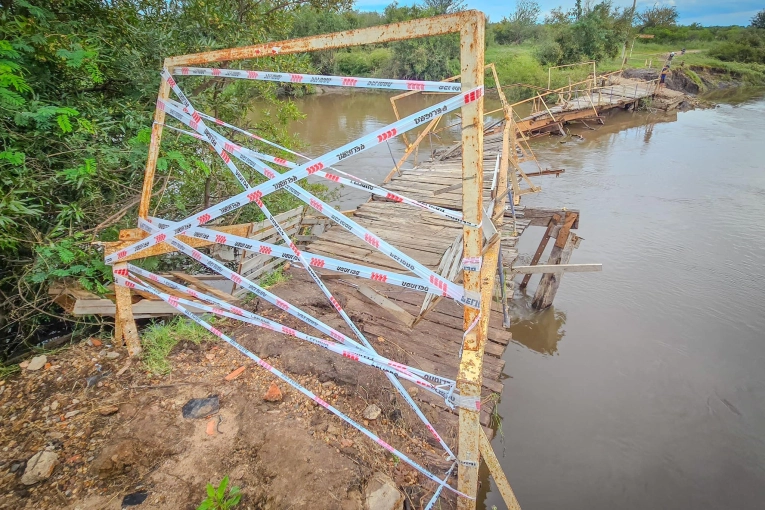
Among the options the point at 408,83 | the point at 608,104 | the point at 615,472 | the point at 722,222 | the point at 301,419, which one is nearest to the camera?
the point at 408,83

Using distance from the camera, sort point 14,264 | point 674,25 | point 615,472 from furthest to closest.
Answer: point 674,25 < point 615,472 < point 14,264

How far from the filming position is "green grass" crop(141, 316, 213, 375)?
125 inches

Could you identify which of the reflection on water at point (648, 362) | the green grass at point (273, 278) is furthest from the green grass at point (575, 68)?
the green grass at point (273, 278)

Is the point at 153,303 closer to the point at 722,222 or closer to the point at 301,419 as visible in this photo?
the point at 301,419

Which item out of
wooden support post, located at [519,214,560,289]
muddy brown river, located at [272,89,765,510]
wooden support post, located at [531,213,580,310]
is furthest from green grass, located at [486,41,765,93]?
wooden support post, located at [531,213,580,310]

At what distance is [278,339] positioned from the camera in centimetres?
348

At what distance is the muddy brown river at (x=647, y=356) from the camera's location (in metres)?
4.29

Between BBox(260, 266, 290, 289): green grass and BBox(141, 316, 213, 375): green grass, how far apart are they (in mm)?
878

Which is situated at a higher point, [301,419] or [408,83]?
[408,83]

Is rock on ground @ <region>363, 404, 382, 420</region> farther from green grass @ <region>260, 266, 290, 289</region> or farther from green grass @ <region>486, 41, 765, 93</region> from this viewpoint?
green grass @ <region>486, 41, 765, 93</region>

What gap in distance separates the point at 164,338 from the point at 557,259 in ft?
19.0

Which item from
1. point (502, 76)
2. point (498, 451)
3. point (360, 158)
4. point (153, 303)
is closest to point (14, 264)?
point (153, 303)

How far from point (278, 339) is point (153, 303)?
3.89ft

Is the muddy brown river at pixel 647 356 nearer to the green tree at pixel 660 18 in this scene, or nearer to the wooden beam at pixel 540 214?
the wooden beam at pixel 540 214
